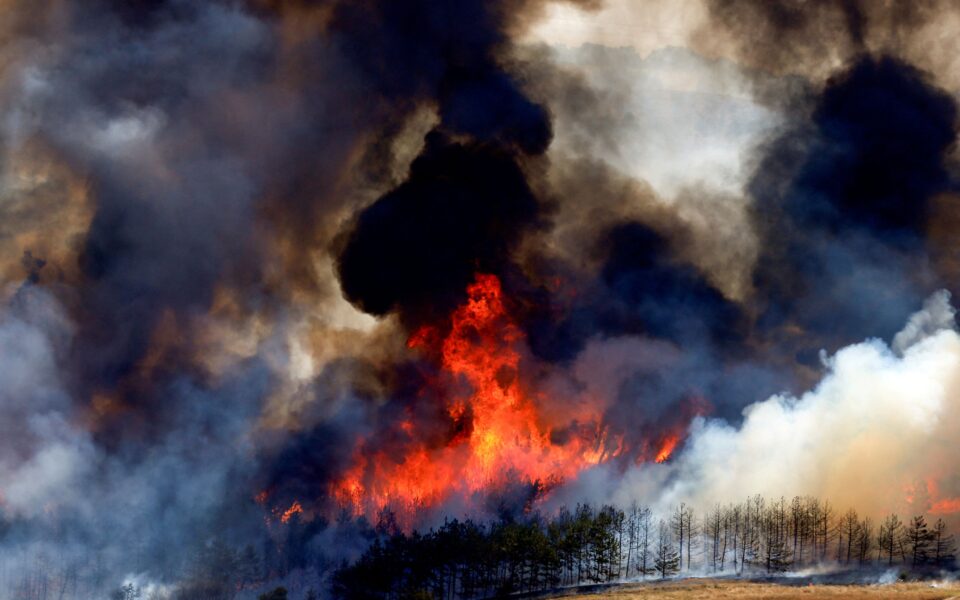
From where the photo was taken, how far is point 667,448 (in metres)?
173

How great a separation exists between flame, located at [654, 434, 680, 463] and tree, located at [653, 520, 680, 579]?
19.4m

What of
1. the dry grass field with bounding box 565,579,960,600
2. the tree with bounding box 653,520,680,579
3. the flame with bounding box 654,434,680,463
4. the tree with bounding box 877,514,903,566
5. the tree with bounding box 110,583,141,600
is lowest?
the tree with bounding box 110,583,141,600

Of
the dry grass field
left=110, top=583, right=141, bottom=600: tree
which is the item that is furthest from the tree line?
left=110, top=583, right=141, bottom=600: tree

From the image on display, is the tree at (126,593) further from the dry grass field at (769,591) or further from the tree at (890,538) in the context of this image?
the tree at (890,538)

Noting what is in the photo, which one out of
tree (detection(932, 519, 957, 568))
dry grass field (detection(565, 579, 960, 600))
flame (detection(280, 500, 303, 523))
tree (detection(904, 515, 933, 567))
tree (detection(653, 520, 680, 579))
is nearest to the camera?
dry grass field (detection(565, 579, 960, 600))

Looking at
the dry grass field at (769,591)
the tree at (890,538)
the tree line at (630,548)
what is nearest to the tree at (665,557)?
the tree line at (630,548)

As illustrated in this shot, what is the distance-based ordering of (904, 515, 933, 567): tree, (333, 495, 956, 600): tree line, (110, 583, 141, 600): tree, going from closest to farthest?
(333, 495, 956, 600): tree line
(904, 515, 933, 567): tree
(110, 583, 141, 600): tree

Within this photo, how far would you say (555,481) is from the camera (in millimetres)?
169625

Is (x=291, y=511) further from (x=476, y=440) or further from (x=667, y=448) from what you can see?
(x=667, y=448)

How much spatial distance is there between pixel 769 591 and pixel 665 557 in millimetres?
18503

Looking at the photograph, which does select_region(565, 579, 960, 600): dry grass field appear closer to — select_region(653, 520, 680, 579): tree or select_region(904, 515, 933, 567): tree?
select_region(653, 520, 680, 579): tree

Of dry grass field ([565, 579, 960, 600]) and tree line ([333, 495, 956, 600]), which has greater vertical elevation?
tree line ([333, 495, 956, 600])

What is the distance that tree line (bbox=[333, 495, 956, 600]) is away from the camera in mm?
136500

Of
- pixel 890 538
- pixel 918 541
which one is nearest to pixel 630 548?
pixel 890 538
